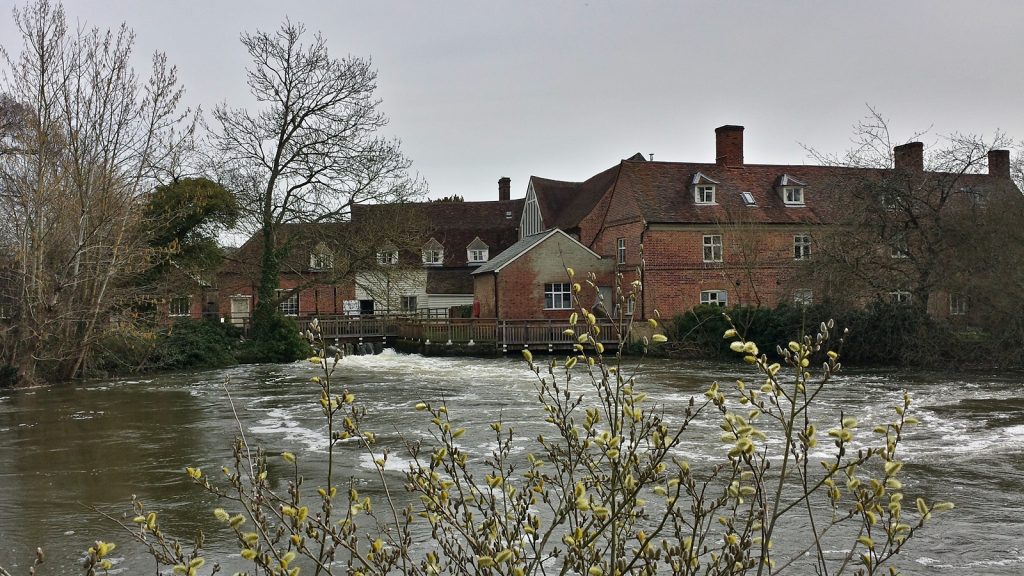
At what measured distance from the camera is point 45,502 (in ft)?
35.3

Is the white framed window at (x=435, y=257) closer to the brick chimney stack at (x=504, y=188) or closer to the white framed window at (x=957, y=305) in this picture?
the brick chimney stack at (x=504, y=188)

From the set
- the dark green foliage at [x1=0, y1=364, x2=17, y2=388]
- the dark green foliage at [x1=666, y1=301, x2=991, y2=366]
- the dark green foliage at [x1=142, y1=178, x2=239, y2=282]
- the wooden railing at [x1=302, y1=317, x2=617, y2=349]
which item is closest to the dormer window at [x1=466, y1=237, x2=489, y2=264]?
the wooden railing at [x1=302, y1=317, x2=617, y2=349]

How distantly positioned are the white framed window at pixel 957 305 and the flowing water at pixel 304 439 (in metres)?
2.92

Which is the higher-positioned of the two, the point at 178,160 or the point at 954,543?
the point at 178,160

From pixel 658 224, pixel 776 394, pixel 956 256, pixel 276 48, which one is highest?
pixel 276 48

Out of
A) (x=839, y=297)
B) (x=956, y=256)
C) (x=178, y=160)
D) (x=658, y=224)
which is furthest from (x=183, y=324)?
(x=956, y=256)

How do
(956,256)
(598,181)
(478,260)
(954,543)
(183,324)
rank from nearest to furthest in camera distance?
(954,543)
(956,256)
(183,324)
(598,181)
(478,260)

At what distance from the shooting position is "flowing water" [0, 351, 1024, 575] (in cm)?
902

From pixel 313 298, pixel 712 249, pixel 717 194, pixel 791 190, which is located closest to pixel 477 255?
pixel 313 298

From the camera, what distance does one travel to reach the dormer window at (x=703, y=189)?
4138 centimetres

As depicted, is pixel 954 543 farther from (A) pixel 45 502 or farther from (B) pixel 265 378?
(B) pixel 265 378

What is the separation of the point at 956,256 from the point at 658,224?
48.2 ft

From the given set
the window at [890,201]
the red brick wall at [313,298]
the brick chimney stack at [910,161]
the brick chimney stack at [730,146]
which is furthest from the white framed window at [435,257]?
→ the window at [890,201]

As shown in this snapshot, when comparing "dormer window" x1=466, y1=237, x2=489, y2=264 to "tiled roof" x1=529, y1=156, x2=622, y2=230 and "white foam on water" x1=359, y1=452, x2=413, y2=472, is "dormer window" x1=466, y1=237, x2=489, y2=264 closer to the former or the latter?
"tiled roof" x1=529, y1=156, x2=622, y2=230
